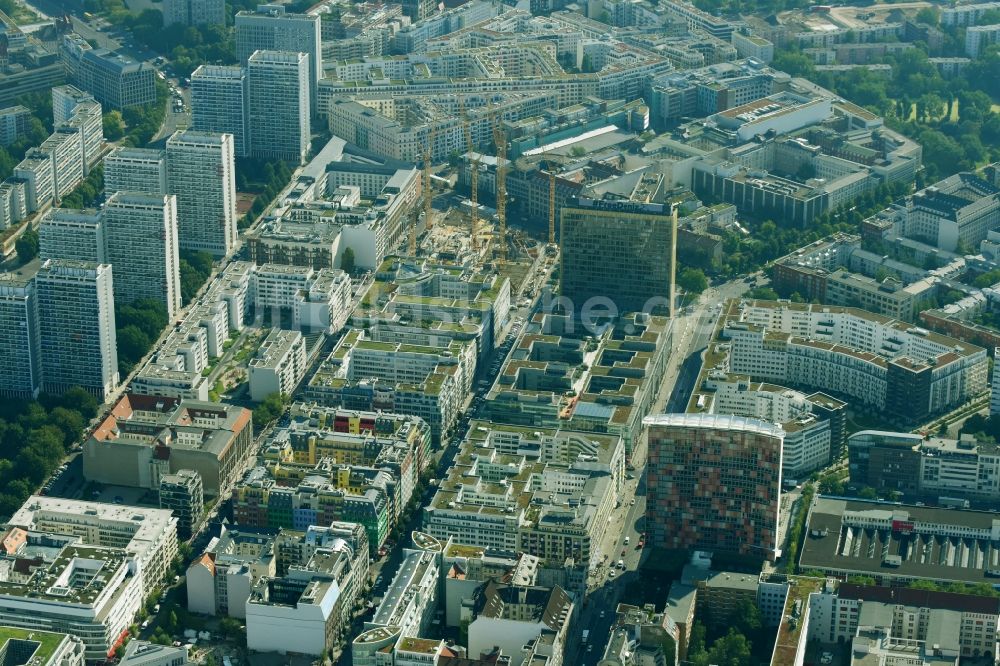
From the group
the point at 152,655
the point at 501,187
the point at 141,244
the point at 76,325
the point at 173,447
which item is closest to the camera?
the point at 152,655

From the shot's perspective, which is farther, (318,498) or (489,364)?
(489,364)

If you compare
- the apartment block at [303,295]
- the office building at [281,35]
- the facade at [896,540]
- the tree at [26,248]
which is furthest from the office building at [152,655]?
the office building at [281,35]

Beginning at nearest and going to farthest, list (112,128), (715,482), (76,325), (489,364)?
1. (715,482)
2. (76,325)
3. (489,364)
4. (112,128)

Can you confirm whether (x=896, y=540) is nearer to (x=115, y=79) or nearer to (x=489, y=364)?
(x=489, y=364)

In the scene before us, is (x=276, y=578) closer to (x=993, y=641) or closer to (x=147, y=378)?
(x=147, y=378)

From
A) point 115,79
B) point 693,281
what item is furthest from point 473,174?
point 115,79

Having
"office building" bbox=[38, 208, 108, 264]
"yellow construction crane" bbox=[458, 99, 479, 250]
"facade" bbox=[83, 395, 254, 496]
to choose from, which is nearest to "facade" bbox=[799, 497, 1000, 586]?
"facade" bbox=[83, 395, 254, 496]

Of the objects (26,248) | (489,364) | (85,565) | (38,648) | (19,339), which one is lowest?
(38,648)
